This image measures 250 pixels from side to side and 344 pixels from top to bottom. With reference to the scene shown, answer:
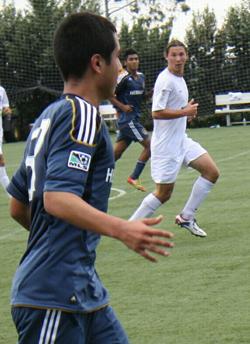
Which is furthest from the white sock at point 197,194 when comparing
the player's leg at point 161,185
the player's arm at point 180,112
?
the player's arm at point 180,112

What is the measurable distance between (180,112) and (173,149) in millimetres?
461

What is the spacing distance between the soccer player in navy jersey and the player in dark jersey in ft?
35.7

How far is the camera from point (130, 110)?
47.7 feet

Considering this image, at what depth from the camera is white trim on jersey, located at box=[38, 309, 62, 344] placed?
126 inches

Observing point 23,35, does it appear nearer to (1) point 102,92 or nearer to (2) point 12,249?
(2) point 12,249

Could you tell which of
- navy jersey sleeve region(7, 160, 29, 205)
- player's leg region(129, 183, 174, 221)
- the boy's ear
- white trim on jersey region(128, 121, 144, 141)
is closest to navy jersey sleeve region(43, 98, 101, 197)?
the boy's ear

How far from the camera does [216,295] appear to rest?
6.39 m

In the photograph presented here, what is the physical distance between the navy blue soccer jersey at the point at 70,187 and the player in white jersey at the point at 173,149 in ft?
18.2

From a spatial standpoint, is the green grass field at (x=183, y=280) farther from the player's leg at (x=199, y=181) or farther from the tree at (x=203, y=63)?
the tree at (x=203, y=63)

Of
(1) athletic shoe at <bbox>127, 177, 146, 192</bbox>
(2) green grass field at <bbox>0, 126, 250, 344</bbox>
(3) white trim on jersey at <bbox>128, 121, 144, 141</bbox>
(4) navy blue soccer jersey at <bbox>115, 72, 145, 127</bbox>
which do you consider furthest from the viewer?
(4) navy blue soccer jersey at <bbox>115, 72, 145, 127</bbox>

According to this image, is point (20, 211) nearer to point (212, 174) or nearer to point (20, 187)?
point (20, 187)

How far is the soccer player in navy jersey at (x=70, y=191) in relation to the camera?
312 cm

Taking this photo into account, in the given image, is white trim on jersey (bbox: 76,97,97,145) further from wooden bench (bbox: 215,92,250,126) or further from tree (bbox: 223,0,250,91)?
wooden bench (bbox: 215,92,250,126)

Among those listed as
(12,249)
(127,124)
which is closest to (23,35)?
(127,124)
